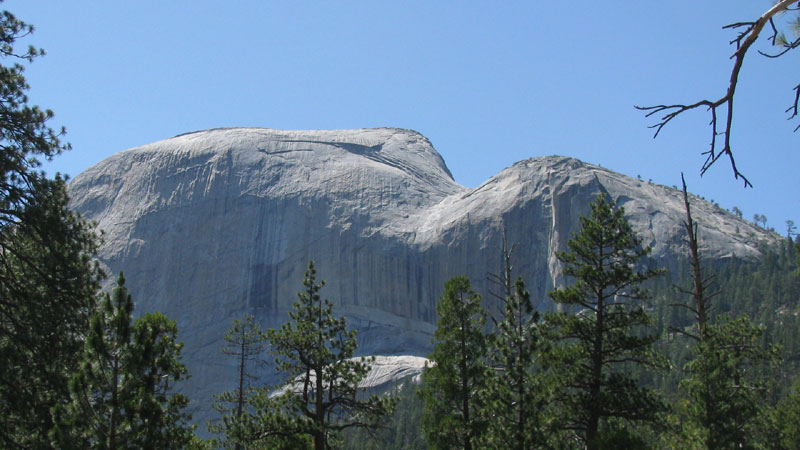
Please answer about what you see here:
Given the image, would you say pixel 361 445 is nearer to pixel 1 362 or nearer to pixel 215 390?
pixel 215 390

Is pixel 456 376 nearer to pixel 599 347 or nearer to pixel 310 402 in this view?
pixel 599 347

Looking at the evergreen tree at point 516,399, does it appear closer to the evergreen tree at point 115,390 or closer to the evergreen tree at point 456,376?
the evergreen tree at point 456,376

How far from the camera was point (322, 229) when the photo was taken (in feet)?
276

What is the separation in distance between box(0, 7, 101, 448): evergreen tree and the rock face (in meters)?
60.3

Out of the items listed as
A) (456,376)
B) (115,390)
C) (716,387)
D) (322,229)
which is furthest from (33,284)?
(322,229)

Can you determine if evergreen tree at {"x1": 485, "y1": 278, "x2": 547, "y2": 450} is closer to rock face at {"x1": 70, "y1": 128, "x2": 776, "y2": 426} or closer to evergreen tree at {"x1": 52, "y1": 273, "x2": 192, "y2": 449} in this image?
evergreen tree at {"x1": 52, "y1": 273, "x2": 192, "y2": 449}

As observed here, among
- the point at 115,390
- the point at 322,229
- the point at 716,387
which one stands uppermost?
the point at 322,229

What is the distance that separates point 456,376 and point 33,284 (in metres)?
12.5

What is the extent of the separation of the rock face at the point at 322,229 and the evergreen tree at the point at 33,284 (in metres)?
60.3

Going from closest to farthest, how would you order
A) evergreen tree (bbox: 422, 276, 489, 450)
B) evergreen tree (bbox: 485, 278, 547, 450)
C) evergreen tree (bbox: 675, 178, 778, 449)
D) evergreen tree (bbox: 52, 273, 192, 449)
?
evergreen tree (bbox: 52, 273, 192, 449) → evergreen tree (bbox: 485, 278, 547, 450) → evergreen tree (bbox: 675, 178, 778, 449) → evergreen tree (bbox: 422, 276, 489, 450)

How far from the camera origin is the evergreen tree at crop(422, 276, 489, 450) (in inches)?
906

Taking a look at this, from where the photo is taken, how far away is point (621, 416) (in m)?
21.1

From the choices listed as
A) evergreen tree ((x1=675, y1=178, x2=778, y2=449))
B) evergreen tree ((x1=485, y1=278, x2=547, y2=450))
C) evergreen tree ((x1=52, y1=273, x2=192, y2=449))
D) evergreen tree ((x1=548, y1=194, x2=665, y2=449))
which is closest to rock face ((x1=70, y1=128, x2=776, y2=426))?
evergreen tree ((x1=548, y1=194, x2=665, y2=449))

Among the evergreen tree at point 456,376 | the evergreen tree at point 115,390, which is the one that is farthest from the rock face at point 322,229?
the evergreen tree at point 115,390
